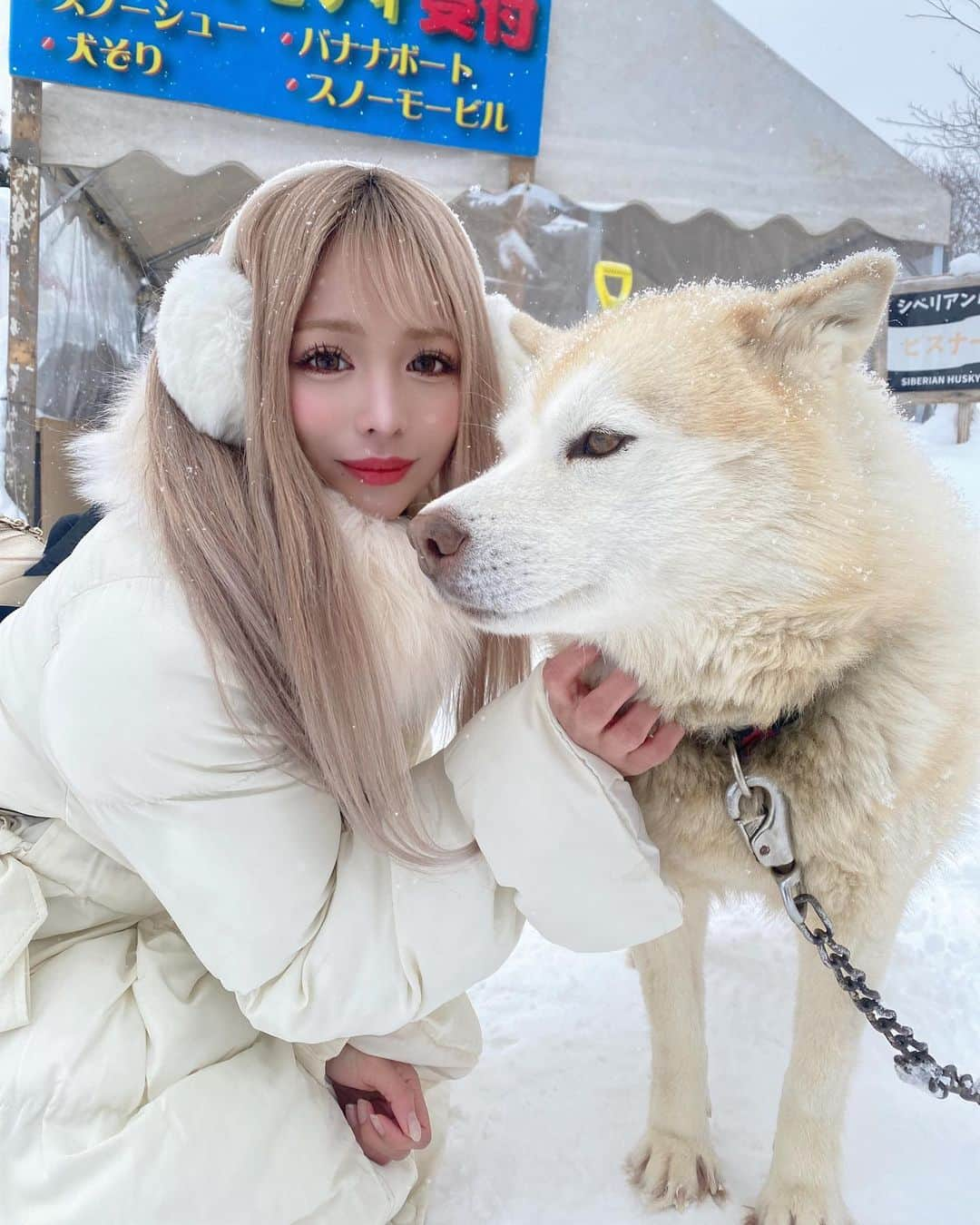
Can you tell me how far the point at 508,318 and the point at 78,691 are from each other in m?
0.91

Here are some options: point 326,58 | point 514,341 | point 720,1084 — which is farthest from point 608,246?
point 720,1084

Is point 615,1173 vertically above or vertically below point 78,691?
below

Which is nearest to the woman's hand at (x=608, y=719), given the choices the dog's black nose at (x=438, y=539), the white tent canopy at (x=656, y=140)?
the dog's black nose at (x=438, y=539)

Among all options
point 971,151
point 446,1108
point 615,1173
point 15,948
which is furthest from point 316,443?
point 971,151

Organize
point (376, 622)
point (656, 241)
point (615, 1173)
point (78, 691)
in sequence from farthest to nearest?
point (656, 241)
point (615, 1173)
point (376, 622)
point (78, 691)

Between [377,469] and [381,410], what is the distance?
11 centimetres

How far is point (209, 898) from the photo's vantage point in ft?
3.58

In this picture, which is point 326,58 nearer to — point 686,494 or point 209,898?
point 686,494

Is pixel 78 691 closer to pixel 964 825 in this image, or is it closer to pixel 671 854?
pixel 671 854

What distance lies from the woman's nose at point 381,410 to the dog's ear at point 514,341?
0.78 feet

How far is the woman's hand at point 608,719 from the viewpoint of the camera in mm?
1170

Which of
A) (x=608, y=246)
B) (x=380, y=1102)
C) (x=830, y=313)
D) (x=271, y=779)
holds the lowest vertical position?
(x=380, y=1102)

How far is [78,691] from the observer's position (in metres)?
1.07

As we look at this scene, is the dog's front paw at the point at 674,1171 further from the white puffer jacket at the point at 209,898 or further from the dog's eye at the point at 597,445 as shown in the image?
the dog's eye at the point at 597,445
